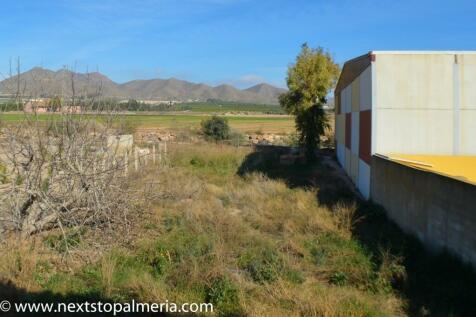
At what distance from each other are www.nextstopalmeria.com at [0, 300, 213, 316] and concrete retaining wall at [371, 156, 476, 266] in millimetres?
4478

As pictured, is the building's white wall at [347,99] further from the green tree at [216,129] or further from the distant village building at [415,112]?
the green tree at [216,129]

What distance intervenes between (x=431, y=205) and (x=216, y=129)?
30.3m

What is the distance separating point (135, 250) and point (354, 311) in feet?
16.1

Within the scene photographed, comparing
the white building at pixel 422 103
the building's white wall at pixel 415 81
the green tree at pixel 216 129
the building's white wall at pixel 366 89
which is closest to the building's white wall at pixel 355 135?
the building's white wall at pixel 366 89

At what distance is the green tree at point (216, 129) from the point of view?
38.7m

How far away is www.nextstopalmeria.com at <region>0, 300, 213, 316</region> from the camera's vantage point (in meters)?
6.49

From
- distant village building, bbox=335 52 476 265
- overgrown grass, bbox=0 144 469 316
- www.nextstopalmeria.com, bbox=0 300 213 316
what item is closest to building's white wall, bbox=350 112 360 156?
distant village building, bbox=335 52 476 265

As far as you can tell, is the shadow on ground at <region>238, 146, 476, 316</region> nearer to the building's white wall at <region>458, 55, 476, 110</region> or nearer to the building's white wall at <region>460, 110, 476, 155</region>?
the building's white wall at <region>460, 110, 476, 155</region>

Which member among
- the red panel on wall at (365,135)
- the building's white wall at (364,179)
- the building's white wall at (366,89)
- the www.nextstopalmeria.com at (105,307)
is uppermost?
the building's white wall at (366,89)

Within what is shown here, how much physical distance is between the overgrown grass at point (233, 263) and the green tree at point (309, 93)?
13.3 metres

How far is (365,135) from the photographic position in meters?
15.8

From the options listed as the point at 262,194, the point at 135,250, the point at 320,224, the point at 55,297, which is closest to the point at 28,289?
the point at 55,297

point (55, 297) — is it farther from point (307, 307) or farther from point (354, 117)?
point (354, 117)

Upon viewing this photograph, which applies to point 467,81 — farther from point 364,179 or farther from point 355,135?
point 355,135
